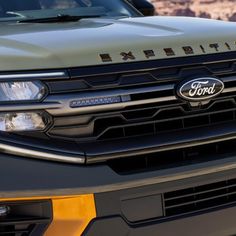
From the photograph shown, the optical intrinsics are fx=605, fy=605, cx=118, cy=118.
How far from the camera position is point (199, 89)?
2816 mm

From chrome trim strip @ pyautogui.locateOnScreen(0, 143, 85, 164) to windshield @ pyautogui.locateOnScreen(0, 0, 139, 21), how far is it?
4.88 ft

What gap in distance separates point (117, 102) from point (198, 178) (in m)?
0.52

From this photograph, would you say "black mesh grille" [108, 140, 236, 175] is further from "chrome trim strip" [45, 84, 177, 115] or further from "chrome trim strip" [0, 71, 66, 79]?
"chrome trim strip" [0, 71, 66, 79]

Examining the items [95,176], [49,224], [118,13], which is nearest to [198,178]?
[95,176]

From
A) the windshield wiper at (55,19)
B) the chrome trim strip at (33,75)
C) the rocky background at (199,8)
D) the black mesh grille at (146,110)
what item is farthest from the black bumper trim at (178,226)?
the rocky background at (199,8)

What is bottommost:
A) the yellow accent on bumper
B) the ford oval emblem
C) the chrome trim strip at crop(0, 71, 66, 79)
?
the yellow accent on bumper

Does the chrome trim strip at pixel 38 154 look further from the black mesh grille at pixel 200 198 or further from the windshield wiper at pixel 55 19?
the windshield wiper at pixel 55 19

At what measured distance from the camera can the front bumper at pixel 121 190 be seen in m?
2.46

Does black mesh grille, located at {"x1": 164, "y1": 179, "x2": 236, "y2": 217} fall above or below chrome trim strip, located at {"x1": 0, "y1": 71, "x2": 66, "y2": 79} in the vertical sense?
below

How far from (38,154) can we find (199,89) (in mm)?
824

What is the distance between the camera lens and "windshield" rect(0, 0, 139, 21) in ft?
12.7

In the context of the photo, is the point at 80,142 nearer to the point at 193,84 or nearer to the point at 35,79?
the point at 35,79

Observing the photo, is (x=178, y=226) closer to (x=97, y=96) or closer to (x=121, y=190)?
(x=121, y=190)

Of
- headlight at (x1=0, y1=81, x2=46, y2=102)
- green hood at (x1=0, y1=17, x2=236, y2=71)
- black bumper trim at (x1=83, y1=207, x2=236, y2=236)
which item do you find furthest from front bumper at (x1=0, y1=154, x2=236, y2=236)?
green hood at (x1=0, y1=17, x2=236, y2=71)
